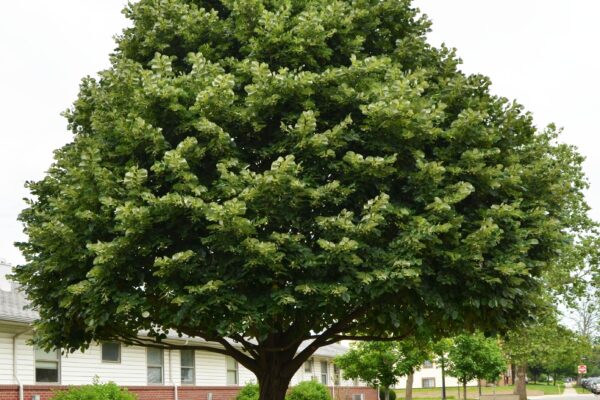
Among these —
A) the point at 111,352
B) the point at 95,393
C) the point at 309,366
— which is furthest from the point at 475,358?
the point at 95,393

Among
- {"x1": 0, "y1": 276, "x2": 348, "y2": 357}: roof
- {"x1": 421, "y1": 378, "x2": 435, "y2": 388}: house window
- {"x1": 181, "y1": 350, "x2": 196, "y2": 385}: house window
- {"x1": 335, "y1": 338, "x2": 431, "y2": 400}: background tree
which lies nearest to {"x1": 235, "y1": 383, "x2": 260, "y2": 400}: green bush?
{"x1": 181, "y1": 350, "x2": 196, "y2": 385}: house window

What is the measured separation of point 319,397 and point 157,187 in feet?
75.6

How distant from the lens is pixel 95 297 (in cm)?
1084

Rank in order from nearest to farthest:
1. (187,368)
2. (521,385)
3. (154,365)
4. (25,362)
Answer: (25,362)
(154,365)
(187,368)
(521,385)

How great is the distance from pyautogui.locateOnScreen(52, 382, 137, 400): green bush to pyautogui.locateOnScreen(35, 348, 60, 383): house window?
0.61 m

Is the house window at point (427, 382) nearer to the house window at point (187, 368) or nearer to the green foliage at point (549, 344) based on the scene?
the green foliage at point (549, 344)

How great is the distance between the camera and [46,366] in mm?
21781

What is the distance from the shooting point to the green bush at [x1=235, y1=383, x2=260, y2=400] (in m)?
28.8

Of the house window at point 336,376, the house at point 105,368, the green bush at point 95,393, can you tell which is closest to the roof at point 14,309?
the house at point 105,368

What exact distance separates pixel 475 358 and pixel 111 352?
2152cm

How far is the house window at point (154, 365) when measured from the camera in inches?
Answer: 1030

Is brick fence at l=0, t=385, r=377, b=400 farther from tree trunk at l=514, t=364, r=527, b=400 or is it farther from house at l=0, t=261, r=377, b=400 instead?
tree trunk at l=514, t=364, r=527, b=400

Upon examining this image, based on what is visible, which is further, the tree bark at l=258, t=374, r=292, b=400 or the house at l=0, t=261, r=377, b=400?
the house at l=0, t=261, r=377, b=400

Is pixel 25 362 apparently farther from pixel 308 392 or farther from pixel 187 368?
pixel 308 392
